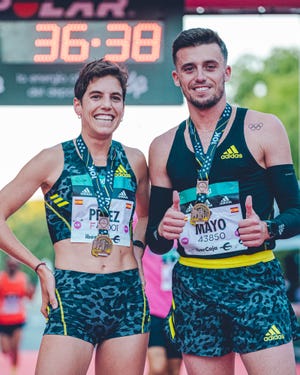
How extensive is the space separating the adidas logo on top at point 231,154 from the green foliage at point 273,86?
24.8 metres

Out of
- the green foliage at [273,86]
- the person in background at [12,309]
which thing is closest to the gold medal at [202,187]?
the person in background at [12,309]

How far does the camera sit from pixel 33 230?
4078cm

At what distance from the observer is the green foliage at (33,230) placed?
3897 cm

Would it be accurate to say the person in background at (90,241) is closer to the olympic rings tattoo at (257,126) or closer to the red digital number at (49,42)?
the olympic rings tattoo at (257,126)

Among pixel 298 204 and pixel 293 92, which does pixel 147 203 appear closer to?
pixel 298 204

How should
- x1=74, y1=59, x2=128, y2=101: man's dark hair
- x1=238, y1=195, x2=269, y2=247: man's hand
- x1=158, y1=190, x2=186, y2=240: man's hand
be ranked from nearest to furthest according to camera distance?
x1=238, y1=195, x2=269, y2=247: man's hand → x1=158, y1=190, x2=186, y2=240: man's hand → x1=74, y1=59, x2=128, y2=101: man's dark hair

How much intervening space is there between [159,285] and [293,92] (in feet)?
82.1

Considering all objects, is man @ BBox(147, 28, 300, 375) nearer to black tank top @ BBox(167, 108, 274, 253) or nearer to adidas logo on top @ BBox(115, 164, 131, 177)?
A: black tank top @ BBox(167, 108, 274, 253)

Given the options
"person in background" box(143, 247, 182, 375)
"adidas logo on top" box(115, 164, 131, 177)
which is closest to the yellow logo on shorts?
"adidas logo on top" box(115, 164, 131, 177)

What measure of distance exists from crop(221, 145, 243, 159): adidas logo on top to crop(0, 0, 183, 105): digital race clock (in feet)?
10.0

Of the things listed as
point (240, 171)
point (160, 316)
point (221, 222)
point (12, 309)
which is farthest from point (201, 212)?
point (12, 309)

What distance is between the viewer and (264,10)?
22.9 feet

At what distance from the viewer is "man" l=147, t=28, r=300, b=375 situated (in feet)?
12.6

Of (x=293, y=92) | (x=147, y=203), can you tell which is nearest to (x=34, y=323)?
(x=293, y=92)
